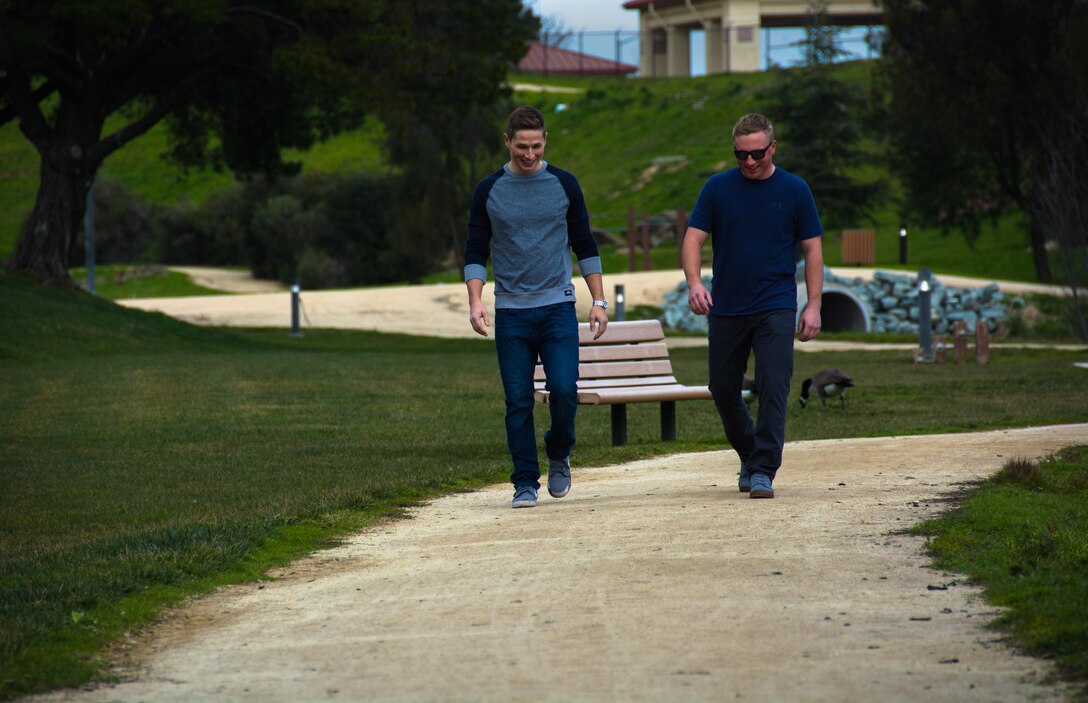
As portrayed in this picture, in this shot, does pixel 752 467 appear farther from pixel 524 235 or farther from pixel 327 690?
pixel 327 690

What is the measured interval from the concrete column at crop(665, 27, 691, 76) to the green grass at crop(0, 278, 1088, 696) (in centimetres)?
5845

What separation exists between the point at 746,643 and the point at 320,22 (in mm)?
26138

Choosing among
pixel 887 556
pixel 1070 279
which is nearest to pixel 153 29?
pixel 1070 279

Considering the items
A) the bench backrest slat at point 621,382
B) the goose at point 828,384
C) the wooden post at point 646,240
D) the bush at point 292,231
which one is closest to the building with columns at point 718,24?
the bush at point 292,231

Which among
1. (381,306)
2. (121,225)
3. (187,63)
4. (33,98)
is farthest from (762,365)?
(121,225)

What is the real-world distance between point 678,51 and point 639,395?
73.4m

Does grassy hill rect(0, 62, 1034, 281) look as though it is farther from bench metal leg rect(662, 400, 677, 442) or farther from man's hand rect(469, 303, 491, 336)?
man's hand rect(469, 303, 491, 336)

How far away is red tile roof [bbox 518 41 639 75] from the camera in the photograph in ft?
286

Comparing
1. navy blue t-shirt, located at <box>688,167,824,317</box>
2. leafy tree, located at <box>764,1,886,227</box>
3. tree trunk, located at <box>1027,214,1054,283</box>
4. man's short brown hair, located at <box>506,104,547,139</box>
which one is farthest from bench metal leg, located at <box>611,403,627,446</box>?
leafy tree, located at <box>764,1,886,227</box>

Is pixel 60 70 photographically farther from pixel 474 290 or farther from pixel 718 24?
pixel 718 24

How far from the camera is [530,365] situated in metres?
7.73

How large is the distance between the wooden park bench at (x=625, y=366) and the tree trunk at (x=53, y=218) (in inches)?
825

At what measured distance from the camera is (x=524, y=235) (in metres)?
7.45

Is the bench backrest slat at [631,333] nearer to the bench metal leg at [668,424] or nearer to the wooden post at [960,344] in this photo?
the bench metal leg at [668,424]
